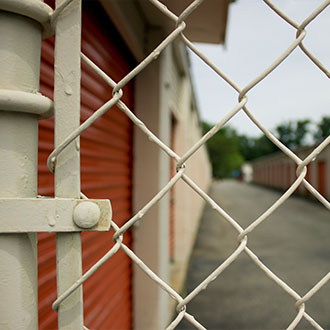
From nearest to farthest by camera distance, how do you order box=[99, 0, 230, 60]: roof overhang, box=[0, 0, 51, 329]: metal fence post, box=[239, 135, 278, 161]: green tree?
1. box=[0, 0, 51, 329]: metal fence post
2. box=[99, 0, 230, 60]: roof overhang
3. box=[239, 135, 278, 161]: green tree

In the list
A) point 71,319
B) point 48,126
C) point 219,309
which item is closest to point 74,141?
point 71,319

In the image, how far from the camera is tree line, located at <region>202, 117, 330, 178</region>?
51.3 m

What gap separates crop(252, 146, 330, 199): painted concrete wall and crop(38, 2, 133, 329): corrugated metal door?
776 centimetres

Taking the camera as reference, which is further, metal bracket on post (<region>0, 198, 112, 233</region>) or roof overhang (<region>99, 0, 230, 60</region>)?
roof overhang (<region>99, 0, 230, 60</region>)

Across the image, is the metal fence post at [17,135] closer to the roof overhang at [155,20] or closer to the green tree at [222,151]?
the roof overhang at [155,20]

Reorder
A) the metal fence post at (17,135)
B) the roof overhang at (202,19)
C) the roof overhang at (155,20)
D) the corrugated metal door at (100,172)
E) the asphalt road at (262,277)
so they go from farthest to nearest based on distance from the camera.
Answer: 1. the asphalt road at (262,277)
2. the roof overhang at (202,19)
3. the roof overhang at (155,20)
4. the corrugated metal door at (100,172)
5. the metal fence post at (17,135)

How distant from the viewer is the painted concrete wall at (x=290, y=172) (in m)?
16.7

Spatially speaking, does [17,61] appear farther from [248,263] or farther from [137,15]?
[248,263]

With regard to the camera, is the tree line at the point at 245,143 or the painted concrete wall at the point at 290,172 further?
the tree line at the point at 245,143

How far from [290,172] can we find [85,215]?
2482 cm

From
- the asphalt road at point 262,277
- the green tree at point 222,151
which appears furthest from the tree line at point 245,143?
the asphalt road at point 262,277

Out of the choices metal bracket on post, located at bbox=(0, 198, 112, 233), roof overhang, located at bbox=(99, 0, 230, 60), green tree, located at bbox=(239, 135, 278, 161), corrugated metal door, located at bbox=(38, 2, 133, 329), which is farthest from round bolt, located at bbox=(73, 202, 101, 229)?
green tree, located at bbox=(239, 135, 278, 161)

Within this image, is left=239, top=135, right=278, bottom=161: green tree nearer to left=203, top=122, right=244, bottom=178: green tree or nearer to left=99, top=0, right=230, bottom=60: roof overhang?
left=203, top=122, right=244, bottom=178: green tree

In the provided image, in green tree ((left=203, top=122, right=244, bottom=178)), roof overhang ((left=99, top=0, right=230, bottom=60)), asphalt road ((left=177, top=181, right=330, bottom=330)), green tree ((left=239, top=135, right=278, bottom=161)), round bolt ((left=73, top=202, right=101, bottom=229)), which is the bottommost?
asphalt road ((left=177, top=181, right=330, bottom=330))
